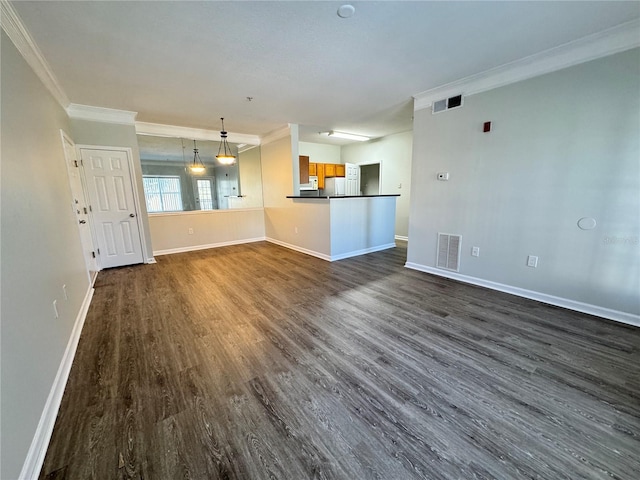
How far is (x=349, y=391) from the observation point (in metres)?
1.69

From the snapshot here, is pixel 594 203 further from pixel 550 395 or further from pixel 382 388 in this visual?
pixel 382 388

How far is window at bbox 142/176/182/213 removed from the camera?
5227mm

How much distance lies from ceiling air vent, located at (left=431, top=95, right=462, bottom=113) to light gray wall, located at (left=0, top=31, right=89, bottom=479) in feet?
13.9

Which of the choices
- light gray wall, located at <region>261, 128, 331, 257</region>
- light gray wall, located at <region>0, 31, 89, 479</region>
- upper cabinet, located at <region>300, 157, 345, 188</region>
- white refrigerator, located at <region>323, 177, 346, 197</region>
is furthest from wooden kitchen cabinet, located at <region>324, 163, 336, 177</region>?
light gray wall, located at <region>0, 31, 89, 479</region>

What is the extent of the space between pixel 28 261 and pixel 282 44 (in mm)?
2576

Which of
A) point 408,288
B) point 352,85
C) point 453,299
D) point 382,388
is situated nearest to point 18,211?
point 382,388

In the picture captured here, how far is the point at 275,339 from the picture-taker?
229 centimetres

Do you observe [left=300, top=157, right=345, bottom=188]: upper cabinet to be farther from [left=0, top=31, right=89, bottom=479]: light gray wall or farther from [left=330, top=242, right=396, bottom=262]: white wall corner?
[left=0, top=31, right=89, bottom=479]: light gray wall

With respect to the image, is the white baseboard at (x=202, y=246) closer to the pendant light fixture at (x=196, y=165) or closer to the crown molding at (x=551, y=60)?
the pendant light fixture at (x=196, y=165)

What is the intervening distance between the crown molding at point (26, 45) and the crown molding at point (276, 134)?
3.32 metres

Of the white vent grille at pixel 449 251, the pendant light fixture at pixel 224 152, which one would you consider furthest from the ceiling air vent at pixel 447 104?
the pendant light fixture at pixel 224 152

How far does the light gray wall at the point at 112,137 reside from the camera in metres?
3.95

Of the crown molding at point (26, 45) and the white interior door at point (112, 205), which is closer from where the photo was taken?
the crown molding at point (26, 45)

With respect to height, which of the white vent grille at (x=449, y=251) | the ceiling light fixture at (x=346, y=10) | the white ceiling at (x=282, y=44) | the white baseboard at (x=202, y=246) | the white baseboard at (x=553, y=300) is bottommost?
the white baseboard at (x=553, y=300)
